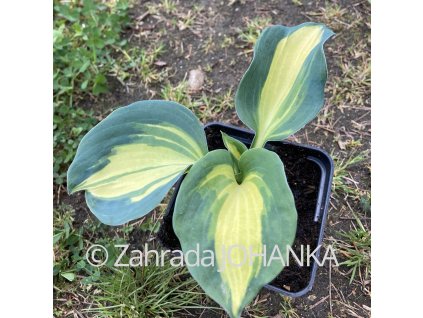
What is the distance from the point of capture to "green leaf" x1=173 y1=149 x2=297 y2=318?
72cm

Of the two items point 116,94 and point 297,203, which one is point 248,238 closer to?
point 297,203

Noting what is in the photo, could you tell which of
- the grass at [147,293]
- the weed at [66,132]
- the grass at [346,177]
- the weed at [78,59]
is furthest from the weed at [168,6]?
the grass at [147,293]

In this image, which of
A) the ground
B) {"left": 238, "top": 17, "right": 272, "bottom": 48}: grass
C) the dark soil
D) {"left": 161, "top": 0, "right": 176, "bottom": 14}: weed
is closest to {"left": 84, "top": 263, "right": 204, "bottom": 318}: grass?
the ground

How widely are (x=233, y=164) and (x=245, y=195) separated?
0.33ft

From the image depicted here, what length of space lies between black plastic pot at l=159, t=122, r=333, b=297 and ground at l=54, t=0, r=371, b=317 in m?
0.14

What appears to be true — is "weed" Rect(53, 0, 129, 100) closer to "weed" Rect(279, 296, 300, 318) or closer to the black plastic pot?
the black plastic pot

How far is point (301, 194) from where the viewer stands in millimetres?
1076

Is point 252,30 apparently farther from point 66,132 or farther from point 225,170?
point 225,170

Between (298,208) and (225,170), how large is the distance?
0.30 meters

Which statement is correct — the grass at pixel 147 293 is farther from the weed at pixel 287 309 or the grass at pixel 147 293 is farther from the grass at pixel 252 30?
the grass at pixel 252 30

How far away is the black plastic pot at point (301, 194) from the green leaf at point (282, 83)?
0.13 metres

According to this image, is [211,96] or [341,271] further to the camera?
[211,96]

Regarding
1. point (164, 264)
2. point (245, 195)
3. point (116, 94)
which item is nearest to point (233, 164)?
point (245, 195)

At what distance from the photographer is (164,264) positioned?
1.16 m
